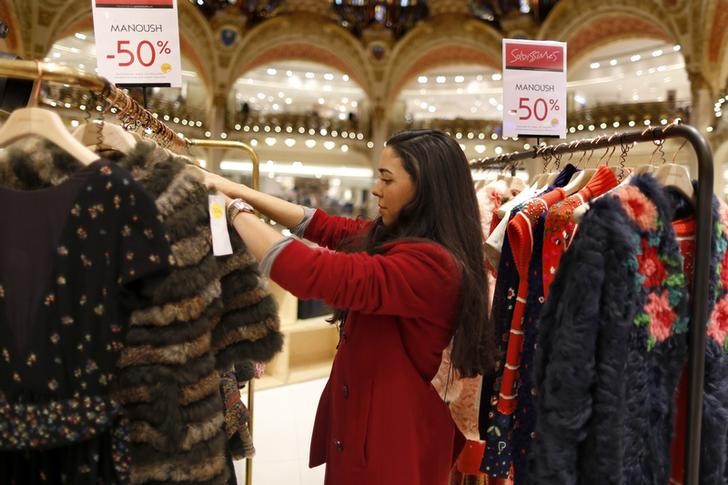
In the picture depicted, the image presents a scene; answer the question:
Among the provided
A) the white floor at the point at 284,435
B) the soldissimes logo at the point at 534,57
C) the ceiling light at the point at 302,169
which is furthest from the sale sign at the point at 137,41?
the ceiling light at the point at 302,169

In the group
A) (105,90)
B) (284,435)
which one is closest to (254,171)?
(105,90)

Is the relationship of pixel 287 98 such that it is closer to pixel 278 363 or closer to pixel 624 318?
pixel 278 363

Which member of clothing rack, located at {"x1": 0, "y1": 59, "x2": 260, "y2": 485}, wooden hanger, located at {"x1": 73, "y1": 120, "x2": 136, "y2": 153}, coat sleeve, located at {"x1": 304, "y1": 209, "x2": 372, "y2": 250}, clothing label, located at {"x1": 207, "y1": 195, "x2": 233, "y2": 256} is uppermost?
clothing rack, located at {"x1": 0, "y1": 59, "x2": 260, "y2": 485}

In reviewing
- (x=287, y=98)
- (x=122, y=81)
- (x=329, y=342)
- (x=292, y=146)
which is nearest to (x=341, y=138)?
(x=292, y=146)

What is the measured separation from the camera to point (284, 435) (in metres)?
4.38

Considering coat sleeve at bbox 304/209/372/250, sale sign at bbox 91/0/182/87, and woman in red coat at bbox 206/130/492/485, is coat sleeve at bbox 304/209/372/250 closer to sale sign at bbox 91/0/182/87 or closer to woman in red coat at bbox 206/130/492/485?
woman in red coat at bbox 206/130/492/485

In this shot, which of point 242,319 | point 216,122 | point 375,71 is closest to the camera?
point 242,319

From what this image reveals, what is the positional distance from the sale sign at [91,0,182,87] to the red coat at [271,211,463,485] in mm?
1279

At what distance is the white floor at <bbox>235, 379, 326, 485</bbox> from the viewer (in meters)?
3.76

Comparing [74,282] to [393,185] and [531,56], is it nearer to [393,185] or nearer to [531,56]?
[393,185]

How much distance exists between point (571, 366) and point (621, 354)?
132 mm

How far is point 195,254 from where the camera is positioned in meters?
1.20

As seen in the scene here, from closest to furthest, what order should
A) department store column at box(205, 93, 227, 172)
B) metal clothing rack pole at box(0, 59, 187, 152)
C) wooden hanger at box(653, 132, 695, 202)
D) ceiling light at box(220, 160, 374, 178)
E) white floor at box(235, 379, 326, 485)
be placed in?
metal clothing rack pole at box(0, 59, 187, 152)
wooden hanger at box(653, 132, 695, 202)
white floor at box(235, 379, 326, 485)
department store column at box(205, 93, 227, 172)
ceiling light at box(220, 160, 374, 178)

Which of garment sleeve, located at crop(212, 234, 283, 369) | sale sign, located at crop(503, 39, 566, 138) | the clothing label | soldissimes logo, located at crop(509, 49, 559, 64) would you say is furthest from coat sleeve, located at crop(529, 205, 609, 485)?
soldissimes logo, located at crop(509, 49, 559, 64)
